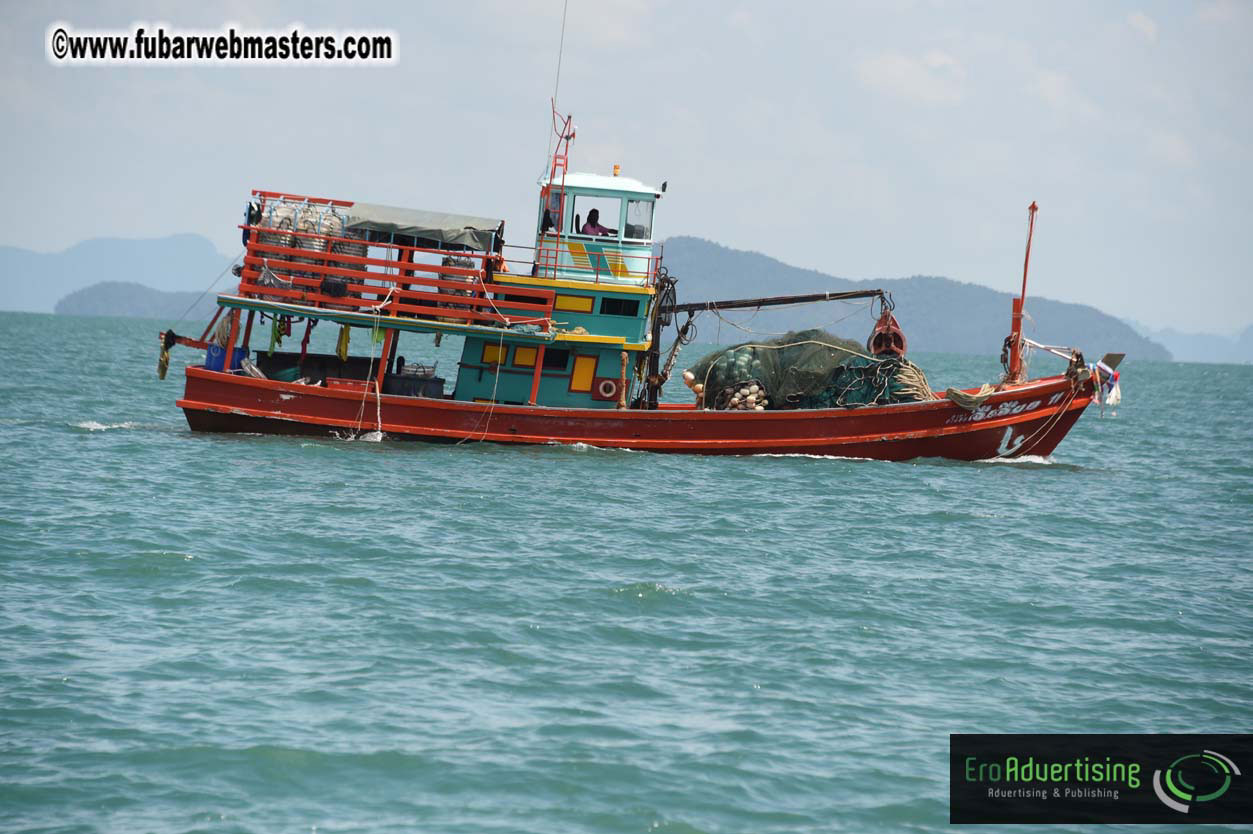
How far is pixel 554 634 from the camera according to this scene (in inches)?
502

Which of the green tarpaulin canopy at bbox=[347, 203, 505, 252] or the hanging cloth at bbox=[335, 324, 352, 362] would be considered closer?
the green tarpaulin canopy at bbox=[347, 203, 505, 252]

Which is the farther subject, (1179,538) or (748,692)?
(1179,538)

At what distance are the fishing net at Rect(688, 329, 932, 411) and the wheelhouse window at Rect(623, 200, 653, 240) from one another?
2794 mm

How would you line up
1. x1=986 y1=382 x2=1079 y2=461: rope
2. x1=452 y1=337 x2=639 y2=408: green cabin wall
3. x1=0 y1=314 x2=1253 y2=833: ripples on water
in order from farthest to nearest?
x1=986 y1=382 x2=1079 y2=461: rope → x1=452 y1=337 x2=639 y2=408: green cabin wall → x1=0 y1=314 x2=1253 y2=833: ripples on water

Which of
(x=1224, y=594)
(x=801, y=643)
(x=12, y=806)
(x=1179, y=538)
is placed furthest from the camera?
(x=1179, y=538)

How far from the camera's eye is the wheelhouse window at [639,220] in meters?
24.4

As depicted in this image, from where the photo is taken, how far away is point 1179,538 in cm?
2053

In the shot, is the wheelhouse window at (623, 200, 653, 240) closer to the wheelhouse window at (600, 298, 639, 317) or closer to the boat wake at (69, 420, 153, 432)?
the wheelhouse window at (600, 298, 639, 317)

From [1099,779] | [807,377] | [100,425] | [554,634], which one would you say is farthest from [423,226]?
[1099,779]

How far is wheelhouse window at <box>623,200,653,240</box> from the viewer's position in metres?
24.4

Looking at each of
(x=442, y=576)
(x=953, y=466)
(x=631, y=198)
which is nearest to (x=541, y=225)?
(x=631, y=198)

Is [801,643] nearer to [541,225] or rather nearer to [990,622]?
[990,622]

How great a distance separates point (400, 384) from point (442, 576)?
10266 millimetres

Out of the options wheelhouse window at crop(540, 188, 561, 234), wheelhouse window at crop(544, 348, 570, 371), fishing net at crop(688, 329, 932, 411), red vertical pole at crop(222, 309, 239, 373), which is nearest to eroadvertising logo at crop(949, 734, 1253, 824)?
fishing net at crop(688, 329, 932, 411)
